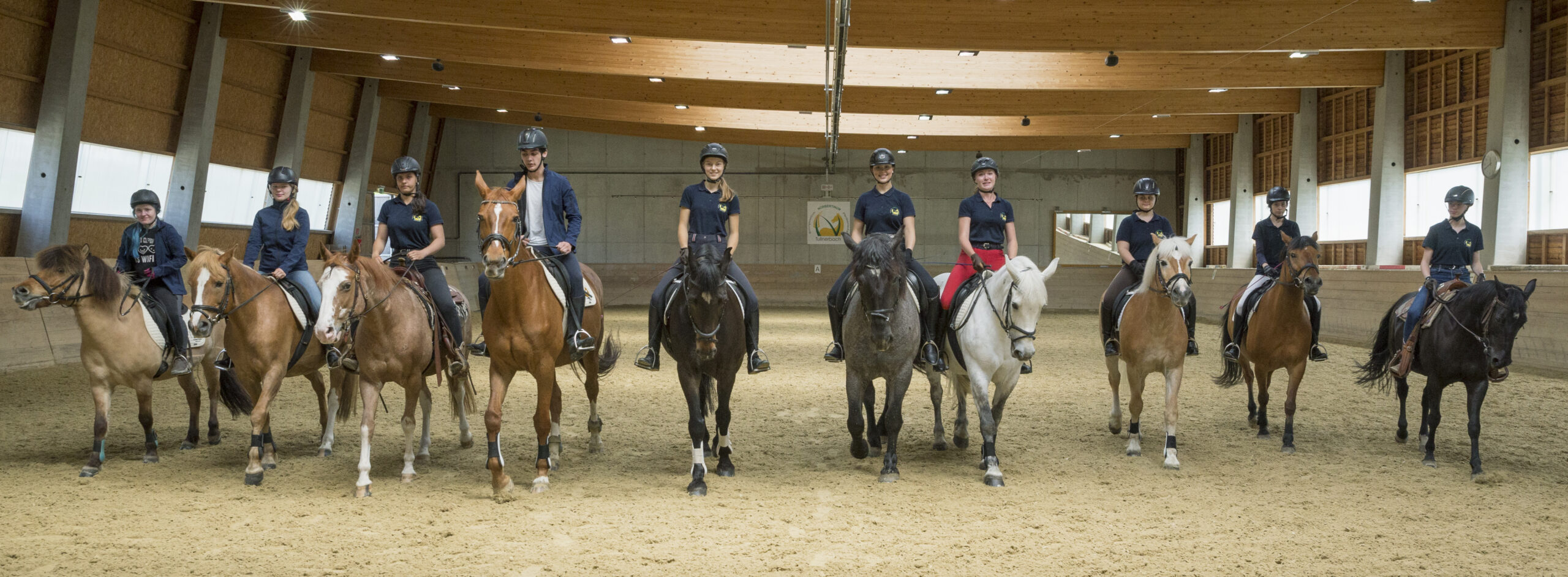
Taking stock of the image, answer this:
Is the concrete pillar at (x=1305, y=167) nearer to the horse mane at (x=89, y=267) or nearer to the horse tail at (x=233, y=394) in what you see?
the horse tail at (x=233, y=394)

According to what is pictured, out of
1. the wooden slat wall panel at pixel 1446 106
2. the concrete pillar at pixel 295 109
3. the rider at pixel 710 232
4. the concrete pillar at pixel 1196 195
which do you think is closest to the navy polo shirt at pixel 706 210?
the rider at pixel 710 232

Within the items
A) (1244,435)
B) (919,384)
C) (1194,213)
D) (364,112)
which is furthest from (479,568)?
(1194,213)

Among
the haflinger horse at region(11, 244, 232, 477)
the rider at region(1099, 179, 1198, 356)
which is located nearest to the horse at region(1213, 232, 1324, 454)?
the rider at region(1099, 179, 1198, 356)

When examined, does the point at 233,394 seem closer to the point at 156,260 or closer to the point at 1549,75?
the point at 156,260

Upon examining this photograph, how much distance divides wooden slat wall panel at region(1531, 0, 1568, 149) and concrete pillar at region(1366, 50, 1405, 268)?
2637 millimetres

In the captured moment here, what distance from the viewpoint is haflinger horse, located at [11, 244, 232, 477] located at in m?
5.77

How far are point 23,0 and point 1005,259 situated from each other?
12.6 m

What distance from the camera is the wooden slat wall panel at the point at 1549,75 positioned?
12430mm

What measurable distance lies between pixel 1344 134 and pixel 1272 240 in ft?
42.0

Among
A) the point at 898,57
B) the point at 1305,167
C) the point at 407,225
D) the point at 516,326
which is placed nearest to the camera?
the point at 516,326

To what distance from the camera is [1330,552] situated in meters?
4.18

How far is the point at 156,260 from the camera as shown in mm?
6410

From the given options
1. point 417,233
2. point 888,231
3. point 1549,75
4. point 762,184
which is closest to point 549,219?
point 417,233

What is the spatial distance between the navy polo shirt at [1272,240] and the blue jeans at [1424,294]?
1.03 m
